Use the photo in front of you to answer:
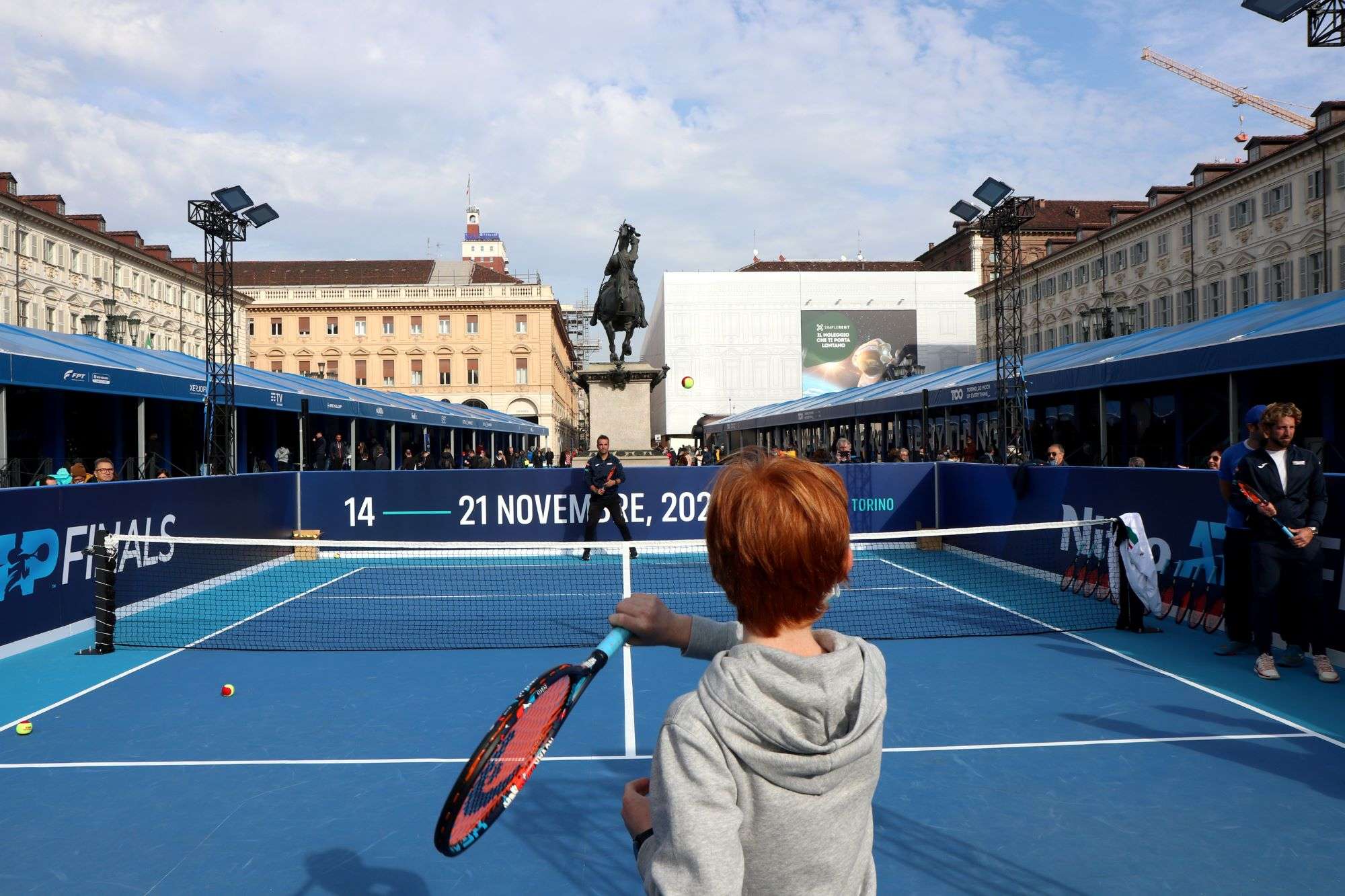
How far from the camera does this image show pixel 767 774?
1487mm

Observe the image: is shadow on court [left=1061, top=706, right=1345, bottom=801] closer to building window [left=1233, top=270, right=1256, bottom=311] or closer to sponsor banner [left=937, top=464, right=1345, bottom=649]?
sponsor banner [left=937, top=464, right=1345, bottom=649]

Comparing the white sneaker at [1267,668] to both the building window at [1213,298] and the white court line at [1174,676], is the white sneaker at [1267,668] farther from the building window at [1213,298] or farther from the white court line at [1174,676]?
the building window at [1213,298]

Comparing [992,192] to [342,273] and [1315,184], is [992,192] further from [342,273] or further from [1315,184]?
[342,273]

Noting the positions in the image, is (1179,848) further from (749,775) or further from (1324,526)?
(1324,526)

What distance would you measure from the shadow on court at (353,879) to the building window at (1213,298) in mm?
47689

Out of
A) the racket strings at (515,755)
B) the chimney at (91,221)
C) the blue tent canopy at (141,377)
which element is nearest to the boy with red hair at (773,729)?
the racket strings at (515,755)

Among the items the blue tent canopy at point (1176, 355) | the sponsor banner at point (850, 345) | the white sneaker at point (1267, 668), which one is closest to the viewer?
the white sneaker at point (1267, 668)

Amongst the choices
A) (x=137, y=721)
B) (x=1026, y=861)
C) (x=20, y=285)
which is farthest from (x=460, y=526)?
(x=20, y=285)

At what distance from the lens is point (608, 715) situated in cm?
686

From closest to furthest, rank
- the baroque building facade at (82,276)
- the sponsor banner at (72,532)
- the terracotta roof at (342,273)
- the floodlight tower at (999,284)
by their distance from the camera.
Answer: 1. the sponsor banner at (72,532)
2. the floodlight tower at (999,284)
3. the baroque building facade at (82,276)
4. the terracotta roof at (342,273)

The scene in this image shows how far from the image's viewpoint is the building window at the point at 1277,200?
39.0m

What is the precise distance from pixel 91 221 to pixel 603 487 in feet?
168

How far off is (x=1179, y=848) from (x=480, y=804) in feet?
13.1

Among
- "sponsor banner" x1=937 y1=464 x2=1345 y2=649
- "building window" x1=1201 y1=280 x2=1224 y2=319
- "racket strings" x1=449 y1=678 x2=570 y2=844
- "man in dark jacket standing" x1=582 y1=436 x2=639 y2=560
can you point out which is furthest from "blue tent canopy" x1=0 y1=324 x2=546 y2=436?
"building window" x1=1201 y1=280 x2=1224 y2=319
